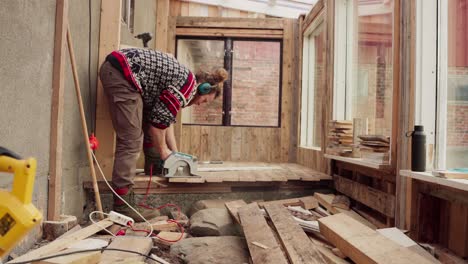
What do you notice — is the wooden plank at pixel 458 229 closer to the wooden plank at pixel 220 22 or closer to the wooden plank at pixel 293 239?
the wooden plank at pixel 293 239

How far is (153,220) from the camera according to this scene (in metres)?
3.30

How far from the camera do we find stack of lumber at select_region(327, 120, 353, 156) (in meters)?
3.55

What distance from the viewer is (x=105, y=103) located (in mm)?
3678

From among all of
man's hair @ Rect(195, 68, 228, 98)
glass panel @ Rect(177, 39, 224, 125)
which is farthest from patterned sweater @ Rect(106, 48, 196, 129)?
glass panel @ Rect(177, 39, 224, 125)

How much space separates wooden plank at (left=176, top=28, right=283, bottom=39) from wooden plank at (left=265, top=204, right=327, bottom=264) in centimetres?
399

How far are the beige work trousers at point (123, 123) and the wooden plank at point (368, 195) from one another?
6.19ft

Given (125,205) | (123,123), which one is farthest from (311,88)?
(125,205)

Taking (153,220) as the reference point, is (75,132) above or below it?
above

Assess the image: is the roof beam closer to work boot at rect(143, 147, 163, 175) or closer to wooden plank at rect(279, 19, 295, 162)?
wooden plank at rect(279, 19, 295, 162)

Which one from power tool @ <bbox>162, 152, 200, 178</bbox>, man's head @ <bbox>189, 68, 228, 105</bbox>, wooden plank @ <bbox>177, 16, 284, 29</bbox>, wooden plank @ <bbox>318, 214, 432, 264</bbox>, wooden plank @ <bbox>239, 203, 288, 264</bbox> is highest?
wooden plank @ <bbox>177, 16, 284, 29</bbox>

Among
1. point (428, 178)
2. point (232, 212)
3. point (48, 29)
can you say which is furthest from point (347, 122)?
point (48, 29)

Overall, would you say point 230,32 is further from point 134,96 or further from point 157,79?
point 134,96

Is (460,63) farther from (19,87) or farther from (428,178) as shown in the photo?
(19,87)

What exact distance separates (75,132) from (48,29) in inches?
37.6
